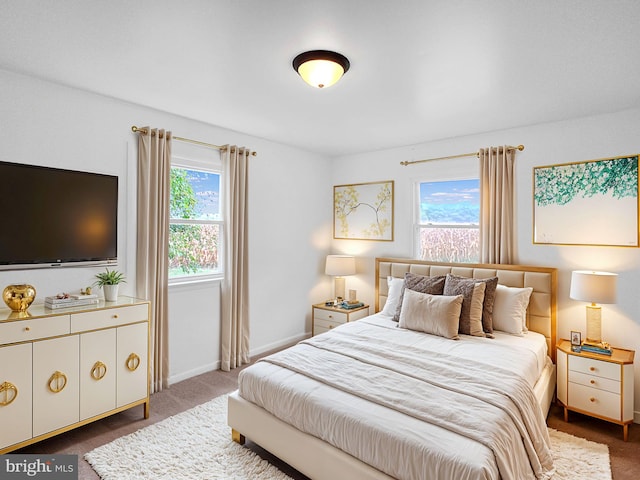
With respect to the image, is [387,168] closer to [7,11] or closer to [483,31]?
[483,31]

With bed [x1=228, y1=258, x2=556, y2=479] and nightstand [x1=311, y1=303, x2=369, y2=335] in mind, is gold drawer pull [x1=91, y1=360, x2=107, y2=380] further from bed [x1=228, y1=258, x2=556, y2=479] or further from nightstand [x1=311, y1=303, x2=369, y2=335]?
nightstand [x1=311, y1=303, x2=369, y2=335]

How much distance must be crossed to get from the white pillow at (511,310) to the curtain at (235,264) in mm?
2656

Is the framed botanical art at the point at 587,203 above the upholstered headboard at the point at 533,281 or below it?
above

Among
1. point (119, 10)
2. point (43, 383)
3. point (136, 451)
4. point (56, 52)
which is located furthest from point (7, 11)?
point (136, 451)

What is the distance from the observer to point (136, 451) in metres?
2.47

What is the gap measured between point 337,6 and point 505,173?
2.76 meters

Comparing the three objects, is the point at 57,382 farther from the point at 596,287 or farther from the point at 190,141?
the point at 596,287

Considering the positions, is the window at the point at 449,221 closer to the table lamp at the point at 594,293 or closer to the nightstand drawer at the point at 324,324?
the table lamp at the point at 594,293

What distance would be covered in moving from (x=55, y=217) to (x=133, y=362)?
4.22 feet

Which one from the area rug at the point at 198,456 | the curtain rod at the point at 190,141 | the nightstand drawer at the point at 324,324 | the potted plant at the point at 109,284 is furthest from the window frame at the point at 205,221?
the nightstand drawer at the point at 324,324

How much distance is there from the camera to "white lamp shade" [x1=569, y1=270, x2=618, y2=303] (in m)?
2.91

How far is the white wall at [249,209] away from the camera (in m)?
2.70

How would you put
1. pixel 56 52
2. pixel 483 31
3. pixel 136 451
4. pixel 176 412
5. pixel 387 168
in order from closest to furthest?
1. pixel 483 31
2. pixel 56 52
3. pixel 136 451
4. pixel 176 412
5. pixel 387 168

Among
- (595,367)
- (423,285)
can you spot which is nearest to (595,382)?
(595,367)
